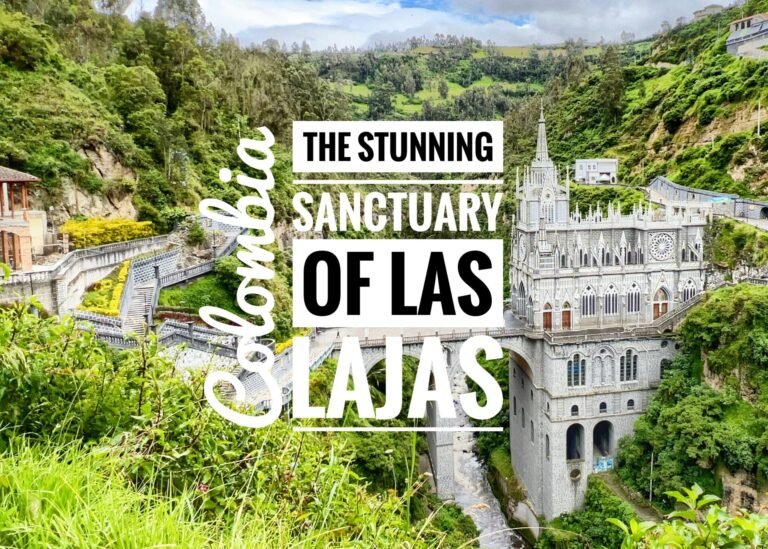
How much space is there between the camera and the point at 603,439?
1268 inches

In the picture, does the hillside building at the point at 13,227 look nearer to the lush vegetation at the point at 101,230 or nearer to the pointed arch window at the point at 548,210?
the lush vegetation at the point at 101,230

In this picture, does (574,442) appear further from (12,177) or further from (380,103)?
(380,103)

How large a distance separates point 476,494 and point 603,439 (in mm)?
7266

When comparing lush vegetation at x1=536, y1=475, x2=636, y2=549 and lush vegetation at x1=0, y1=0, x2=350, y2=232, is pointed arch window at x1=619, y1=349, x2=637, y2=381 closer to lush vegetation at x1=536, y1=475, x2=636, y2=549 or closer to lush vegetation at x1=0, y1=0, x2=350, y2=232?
lush vegetation at x1=536, y1=475, x2=636, y2=549

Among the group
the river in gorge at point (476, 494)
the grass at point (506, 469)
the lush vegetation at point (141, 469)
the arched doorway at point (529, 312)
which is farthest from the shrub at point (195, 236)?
the lush vegetation at point (141, 469)

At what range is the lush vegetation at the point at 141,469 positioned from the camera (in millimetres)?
3723

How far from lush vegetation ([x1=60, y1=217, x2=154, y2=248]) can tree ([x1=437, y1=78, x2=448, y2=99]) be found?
3196 inches

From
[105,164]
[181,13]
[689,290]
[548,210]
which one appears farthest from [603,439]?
[181,13]

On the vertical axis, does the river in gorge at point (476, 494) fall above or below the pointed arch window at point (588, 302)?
below

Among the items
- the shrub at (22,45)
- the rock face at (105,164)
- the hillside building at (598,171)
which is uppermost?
the shrub at (22,45)

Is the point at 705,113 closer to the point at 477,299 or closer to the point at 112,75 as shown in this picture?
the point at 112,75

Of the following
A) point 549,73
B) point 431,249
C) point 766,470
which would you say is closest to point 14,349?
point 431,249

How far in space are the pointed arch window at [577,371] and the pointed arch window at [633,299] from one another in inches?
153

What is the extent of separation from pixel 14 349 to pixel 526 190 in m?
28.5
